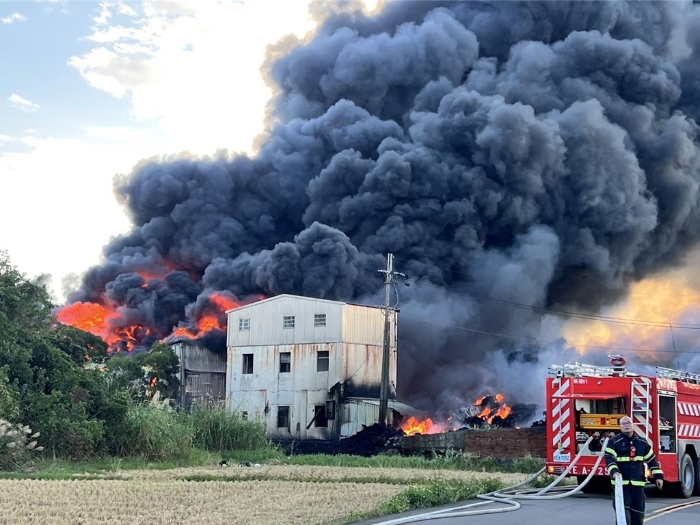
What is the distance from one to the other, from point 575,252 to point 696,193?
475 inches

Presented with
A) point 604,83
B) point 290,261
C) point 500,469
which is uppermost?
point 604,83

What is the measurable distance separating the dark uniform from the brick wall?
18754 mm

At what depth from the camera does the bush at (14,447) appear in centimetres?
2289

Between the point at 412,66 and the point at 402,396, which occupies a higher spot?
the point at 412,66

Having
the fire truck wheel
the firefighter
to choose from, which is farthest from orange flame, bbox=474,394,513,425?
the firefighter

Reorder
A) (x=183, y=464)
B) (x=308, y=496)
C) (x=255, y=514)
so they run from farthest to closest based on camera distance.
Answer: (x=183, y=464)
(x=308, y=496)
(x=255, y=514)

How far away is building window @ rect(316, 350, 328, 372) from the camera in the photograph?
46.8 metres

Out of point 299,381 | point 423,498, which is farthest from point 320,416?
point 423,498

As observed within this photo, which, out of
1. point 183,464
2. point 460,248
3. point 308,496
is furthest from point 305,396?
point 308,496

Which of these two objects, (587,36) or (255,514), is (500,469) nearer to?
(255,514)

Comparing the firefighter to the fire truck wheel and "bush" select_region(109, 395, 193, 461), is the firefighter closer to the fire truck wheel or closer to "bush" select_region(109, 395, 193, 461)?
the fire truck wheel

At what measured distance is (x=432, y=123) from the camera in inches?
2427

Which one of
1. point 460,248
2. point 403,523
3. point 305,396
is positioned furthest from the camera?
point 460,248

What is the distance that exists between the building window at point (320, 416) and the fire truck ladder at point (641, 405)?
97.7 feet
